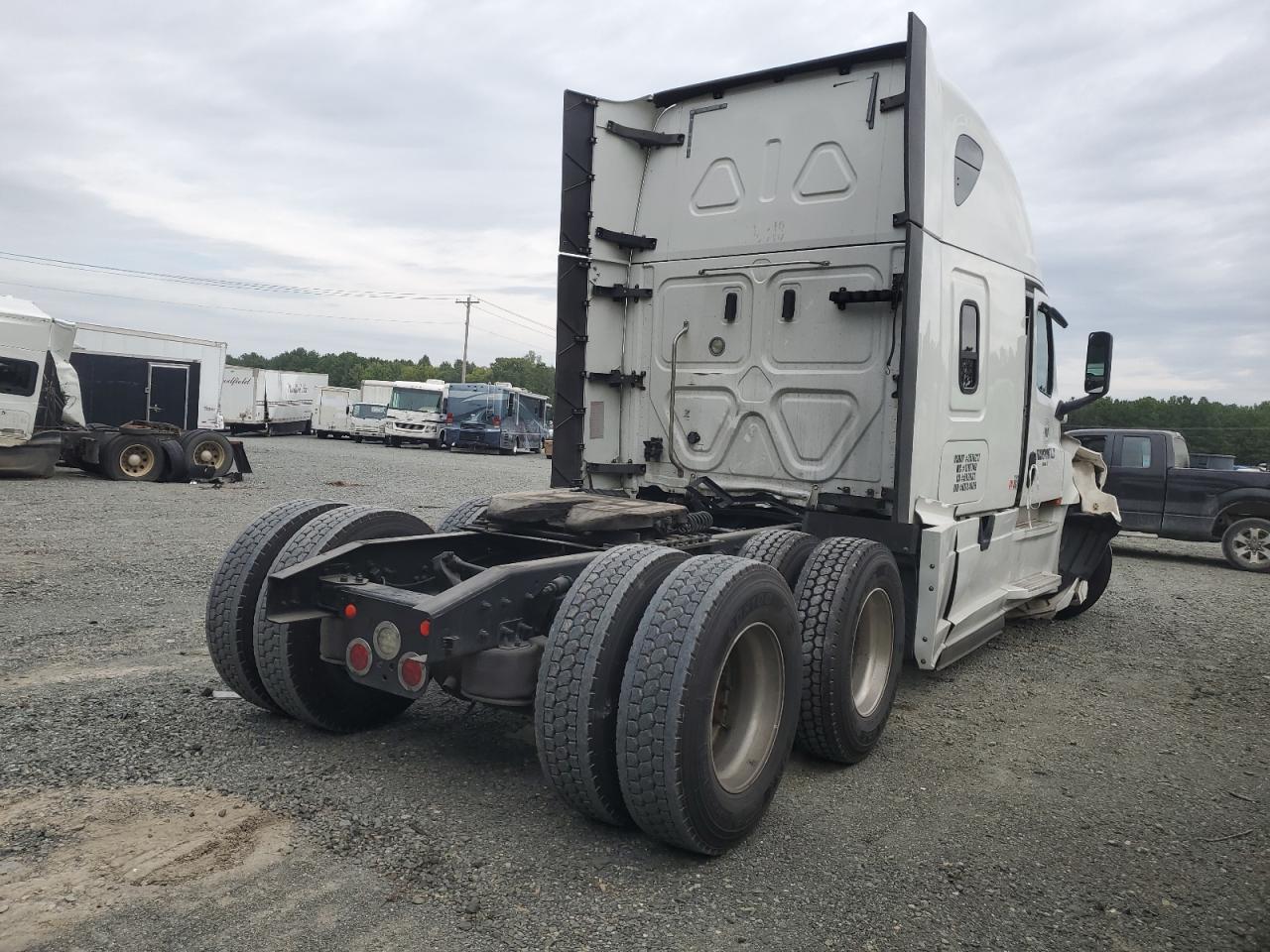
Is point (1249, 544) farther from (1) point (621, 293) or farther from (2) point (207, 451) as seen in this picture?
(2) point (207, 451)

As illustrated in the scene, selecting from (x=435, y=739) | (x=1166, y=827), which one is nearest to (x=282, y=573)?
(x=435, y=739)

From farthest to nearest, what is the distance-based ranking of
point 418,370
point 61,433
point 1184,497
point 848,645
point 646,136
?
point 418,370 → point 61,433 → point 1184,497 → point 646,136 → point 848,645

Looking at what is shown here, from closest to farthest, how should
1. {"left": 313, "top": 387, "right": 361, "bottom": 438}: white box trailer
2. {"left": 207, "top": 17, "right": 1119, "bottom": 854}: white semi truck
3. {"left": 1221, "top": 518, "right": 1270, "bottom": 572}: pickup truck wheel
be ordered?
{"left": 207, "top": 17, "right": 1119, "bottom": 854}: white semi truck
{"left": 1221, "top": 518, "right": 1270, "bottom": 572}: pickup truck wheel
{"left": 313, "top": 387, "right": 361, "bottom": 438}: white box trailer

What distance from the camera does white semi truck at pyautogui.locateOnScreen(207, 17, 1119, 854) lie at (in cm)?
328

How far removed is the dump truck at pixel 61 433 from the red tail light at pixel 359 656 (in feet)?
49.2

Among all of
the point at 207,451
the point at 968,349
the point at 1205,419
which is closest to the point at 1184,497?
the point at 968,349

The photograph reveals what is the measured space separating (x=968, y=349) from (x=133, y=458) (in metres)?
16.2

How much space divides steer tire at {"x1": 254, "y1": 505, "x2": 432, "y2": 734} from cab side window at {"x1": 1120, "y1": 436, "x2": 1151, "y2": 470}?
11936 millimetres

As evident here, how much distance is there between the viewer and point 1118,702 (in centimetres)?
567

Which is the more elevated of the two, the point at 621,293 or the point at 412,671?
the point at 621,293

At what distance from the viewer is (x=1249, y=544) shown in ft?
40.4

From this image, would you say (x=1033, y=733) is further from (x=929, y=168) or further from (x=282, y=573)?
(x=282, y=573)

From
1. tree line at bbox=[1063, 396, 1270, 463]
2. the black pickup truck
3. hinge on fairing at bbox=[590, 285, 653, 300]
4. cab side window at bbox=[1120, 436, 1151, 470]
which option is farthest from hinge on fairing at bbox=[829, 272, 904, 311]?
tree line at bbox=[1063, 396, 1270, 463]

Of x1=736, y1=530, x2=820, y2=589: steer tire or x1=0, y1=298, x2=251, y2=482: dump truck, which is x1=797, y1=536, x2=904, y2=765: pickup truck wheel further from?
x1=0, y1=298, x2=251, y2=482: dump truck
